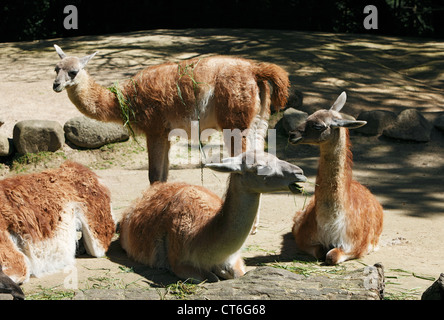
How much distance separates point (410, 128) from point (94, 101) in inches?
217

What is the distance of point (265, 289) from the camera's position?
3.80 m

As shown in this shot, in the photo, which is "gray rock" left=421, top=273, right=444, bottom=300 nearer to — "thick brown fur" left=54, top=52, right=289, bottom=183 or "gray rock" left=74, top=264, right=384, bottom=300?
"gray rock" left=74, top=264, right=384, bottom=300

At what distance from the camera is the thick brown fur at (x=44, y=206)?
14.9 feet

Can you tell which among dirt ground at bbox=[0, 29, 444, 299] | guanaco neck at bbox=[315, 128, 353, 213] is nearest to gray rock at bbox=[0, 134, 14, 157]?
dirt ground at bbox=[0, 29, 444, 299]

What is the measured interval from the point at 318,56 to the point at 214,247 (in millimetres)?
9244

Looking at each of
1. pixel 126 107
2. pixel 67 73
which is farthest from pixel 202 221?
pixel 67 73

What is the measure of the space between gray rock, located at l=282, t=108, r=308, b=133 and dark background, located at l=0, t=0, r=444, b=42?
8296mm

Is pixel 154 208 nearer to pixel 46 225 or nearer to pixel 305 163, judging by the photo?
pixel 46 225

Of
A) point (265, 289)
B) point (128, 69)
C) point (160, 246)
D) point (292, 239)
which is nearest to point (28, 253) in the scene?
point (160, 246)

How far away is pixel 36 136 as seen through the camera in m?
8.80

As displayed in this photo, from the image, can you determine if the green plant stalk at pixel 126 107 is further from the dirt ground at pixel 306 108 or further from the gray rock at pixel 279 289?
the gray rock at pixel 279 289

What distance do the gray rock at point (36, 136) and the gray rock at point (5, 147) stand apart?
104 millimetres

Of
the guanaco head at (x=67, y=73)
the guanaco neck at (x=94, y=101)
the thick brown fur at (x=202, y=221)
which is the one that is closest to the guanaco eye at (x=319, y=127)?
the thick brown fur at (x=202, y=221)

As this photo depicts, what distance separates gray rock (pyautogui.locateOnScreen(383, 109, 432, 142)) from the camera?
966cm
